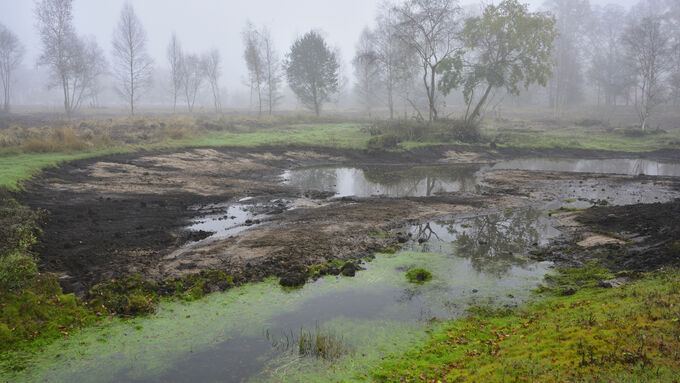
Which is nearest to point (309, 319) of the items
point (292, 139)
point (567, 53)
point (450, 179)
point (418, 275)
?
point (418, 275)

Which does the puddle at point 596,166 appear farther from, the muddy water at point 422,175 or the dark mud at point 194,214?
the dark mud at point 194,214

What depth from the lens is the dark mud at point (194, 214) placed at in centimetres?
909

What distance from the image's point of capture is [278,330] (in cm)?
677

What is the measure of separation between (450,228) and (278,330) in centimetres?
794

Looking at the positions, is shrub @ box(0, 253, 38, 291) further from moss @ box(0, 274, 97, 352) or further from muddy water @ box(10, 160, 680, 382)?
muddy water @ box(10, 160, 680, 382)

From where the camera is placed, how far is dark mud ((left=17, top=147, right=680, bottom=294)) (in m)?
9.09

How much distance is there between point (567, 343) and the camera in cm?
478

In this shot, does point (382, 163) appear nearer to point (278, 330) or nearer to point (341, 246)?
point (341, 246)

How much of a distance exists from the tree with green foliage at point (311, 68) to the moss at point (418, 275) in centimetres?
4528

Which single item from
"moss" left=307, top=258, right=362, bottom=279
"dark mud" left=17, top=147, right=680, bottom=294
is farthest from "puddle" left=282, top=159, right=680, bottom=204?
"moss" left=307, top=258, right=362, bottom=279

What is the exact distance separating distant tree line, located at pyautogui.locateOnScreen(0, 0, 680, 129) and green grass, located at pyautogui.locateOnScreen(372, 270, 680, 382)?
96.2 ft

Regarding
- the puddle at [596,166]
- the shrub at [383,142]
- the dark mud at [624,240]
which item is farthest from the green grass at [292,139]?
the dark mud at [624,240]

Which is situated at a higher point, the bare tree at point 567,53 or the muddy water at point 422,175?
the bare tree at point 567,53

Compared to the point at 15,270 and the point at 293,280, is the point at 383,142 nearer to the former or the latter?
the point at 293,280
